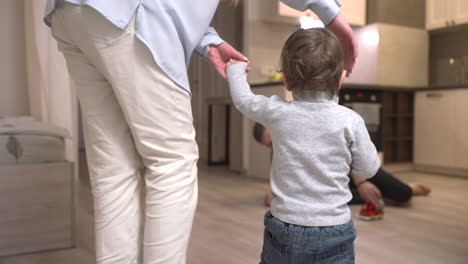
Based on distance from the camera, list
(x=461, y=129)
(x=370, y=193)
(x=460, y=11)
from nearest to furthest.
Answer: (x=370, y=193), (x=461, y=129), (x=460, y=11)

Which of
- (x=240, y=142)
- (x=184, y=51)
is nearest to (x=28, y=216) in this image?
(x=184, y=51)

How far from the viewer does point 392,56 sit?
468 centimetres

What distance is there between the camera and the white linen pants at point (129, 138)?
0.92 metres

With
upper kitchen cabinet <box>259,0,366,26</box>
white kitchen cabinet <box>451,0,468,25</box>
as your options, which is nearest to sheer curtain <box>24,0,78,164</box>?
upper kitchen cabinet <box>259,0,366,26</box>

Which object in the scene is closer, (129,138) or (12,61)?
(129,138)

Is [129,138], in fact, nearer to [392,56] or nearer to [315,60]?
[315,60]

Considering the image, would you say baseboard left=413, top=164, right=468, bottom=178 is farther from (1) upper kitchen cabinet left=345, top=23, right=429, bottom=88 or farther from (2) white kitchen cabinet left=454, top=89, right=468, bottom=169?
(1) upper kitchen cabinet left=345, top=23, right=429, bottom=88

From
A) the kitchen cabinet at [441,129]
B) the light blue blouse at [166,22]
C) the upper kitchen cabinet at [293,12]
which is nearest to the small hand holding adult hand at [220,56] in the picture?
the light blue blouse at [166,22]

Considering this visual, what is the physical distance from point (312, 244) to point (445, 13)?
4350 mm

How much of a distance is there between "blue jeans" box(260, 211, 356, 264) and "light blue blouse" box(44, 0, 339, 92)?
0.37 metres

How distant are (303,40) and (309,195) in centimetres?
32

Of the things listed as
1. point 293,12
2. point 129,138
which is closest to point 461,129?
point 293,12

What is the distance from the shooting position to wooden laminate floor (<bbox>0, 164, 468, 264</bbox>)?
165 cm

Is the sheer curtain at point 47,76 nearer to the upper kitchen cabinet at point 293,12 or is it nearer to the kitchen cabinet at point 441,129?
the upper kitchen cabinet at point 293,12
